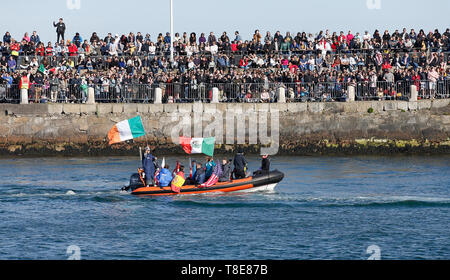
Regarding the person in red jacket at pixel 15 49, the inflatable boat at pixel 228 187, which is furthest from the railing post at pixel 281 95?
the person in red jacket at pixel 15 49

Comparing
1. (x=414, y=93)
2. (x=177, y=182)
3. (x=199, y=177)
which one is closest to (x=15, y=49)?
(x=177, y=182)

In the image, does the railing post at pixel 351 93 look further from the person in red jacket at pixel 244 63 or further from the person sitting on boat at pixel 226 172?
the person sitting on boat at pixel 226 172

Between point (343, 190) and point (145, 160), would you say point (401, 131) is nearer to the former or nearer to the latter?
point (343, 190)

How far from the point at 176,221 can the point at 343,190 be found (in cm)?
746

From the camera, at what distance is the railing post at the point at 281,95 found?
4278 cm

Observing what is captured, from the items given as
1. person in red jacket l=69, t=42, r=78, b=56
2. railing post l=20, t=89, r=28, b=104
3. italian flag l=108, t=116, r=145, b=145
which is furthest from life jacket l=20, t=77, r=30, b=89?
italian flag l=108, t=116, r=145, b=145

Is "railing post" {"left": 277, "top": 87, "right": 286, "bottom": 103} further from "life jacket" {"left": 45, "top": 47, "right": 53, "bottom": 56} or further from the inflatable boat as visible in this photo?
the inflatable boat

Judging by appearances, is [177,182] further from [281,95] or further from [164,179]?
[281,95]

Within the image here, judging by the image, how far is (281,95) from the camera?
141 feet

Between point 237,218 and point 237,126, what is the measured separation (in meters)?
16.0

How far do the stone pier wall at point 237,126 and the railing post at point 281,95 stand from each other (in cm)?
31

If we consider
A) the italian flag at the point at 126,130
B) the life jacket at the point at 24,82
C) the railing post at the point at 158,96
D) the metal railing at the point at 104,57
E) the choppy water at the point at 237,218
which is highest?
the metal railing at the point at 104,57

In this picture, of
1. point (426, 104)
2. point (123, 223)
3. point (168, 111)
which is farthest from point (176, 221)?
point (426, 104)

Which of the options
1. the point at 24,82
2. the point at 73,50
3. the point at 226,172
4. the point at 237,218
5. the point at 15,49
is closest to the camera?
the point at 237,218
